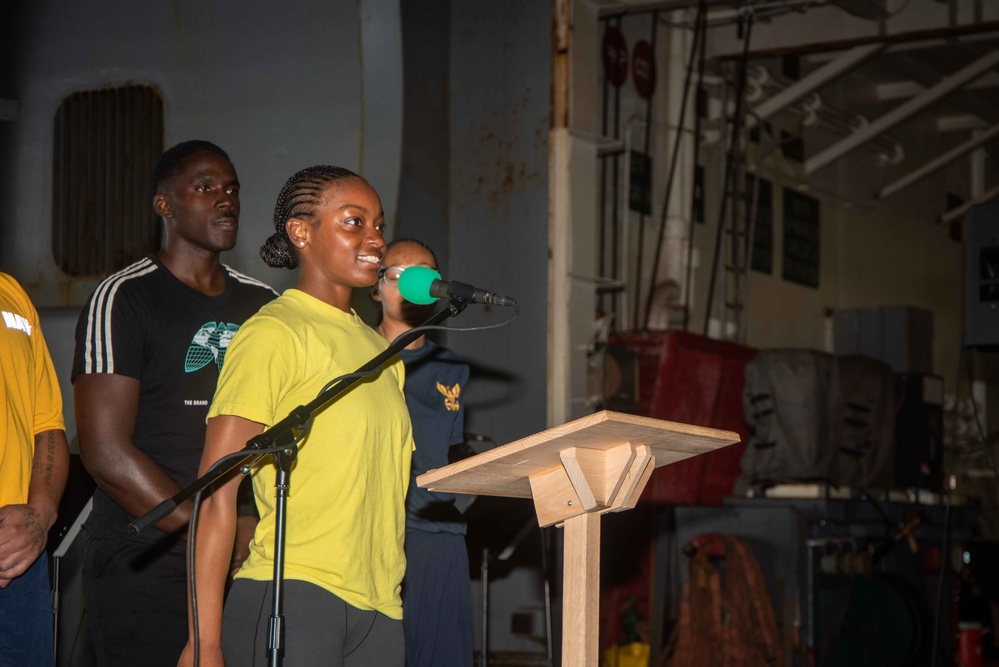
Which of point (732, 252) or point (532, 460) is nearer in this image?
point (532, 460)

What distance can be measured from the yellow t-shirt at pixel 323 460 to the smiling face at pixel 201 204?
71cm

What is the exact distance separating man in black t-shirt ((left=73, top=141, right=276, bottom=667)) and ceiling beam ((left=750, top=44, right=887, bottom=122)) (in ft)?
20.8

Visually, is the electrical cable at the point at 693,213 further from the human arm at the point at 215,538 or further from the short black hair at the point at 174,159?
the human arm at the point at 215,538

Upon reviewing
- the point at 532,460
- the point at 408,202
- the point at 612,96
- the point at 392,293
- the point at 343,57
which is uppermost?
the point at 612,96

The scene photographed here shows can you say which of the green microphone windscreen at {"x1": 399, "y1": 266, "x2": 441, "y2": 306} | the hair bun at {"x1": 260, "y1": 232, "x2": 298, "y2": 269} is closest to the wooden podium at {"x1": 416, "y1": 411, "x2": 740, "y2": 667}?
the green microphone windscreen at {"x1": 399, "y1": 266, "x2": 441, "y2": 306}

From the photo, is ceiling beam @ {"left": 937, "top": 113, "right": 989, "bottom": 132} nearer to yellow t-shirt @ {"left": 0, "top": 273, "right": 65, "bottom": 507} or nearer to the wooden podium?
the wooden podium

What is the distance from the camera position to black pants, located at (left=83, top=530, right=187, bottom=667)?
263cm

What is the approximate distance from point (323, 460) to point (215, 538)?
23 cm

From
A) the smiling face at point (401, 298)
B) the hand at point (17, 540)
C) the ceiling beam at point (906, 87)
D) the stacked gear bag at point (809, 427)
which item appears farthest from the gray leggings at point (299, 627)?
the ceiling beam at point (906, 87)

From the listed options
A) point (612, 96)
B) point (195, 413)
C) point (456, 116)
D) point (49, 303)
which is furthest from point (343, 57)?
point (612, 96)

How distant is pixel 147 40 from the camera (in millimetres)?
4918

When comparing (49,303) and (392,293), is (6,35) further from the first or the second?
(392,293)

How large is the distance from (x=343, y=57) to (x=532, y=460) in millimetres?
3064

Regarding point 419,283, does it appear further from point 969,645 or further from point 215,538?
point 969,645
